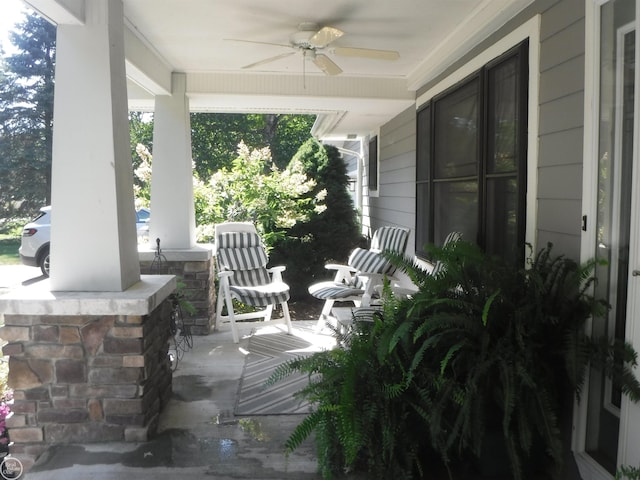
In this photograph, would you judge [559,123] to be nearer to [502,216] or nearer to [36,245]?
[502,216]

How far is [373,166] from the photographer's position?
854 centimetres

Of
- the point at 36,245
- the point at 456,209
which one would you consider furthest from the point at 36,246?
the point at 456,209

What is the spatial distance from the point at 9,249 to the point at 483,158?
873 cm

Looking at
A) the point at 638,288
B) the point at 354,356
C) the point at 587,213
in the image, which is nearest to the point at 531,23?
the point at 587,213

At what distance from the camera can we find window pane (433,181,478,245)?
3938mm

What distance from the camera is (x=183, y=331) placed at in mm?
4207

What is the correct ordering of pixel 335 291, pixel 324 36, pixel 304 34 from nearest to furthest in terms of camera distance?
pixel 324 36
pixel 304 34
pixel 335 291

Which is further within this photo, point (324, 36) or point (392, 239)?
point (392, 239)

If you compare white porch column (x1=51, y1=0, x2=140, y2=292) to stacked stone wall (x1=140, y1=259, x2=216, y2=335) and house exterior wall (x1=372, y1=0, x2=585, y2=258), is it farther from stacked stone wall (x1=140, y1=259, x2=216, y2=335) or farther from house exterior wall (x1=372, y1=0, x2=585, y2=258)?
house exterior wall (x1=372, y1=0, x2=585, y2=258)

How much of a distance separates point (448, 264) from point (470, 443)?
78 cm

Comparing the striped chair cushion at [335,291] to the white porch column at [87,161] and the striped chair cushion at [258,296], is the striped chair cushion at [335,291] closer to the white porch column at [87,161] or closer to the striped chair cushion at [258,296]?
the striped chair cushion at [258,296]

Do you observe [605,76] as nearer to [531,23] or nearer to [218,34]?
[531,23]

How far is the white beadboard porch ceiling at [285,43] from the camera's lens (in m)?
3.43

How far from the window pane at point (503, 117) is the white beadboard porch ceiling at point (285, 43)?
31 cm
